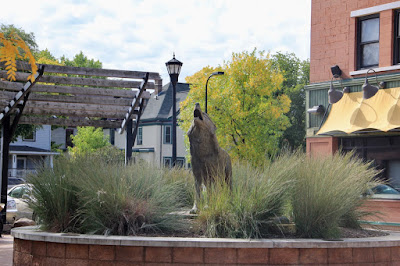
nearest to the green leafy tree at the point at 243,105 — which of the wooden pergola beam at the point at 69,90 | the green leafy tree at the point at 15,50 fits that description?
the green leafy tree at the point at 15,50

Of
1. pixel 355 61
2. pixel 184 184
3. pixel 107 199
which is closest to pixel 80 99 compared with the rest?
pixel 184 184

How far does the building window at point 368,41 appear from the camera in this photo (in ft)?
66.9

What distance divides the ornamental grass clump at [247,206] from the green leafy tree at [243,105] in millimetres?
24688

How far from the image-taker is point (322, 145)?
71.1ft

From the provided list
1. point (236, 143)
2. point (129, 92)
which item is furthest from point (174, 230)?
point (236, 143)

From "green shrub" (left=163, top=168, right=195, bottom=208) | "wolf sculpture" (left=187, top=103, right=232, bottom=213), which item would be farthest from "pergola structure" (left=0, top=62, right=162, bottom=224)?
"wolf sculpture" (left=187, top=103, right=232, bottom=213)

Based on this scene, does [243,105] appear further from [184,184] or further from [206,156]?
[206,156]

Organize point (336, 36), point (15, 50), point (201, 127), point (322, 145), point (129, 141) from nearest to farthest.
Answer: point (15, 50), point (201, 127), point (129, 141), point (336, 36), point (322, 145)

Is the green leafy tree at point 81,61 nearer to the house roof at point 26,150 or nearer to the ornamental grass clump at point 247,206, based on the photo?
the house roof at point 26,150

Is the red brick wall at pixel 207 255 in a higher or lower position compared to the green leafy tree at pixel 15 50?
lower

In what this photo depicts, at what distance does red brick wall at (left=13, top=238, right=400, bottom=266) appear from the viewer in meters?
7.91

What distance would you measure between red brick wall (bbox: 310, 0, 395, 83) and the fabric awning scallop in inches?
42.8

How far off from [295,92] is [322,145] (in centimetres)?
2815

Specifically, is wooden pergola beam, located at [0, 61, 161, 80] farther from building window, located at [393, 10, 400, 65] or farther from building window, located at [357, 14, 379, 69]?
building window, located at [393, 10, 400, 65]
